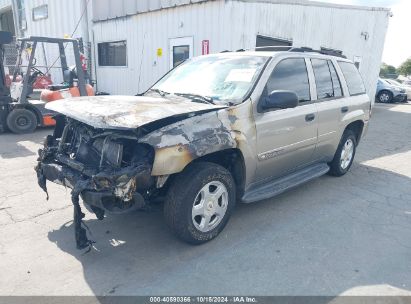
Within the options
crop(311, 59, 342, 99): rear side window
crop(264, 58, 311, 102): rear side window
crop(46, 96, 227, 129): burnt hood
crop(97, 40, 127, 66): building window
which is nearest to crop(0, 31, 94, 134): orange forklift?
crop(97, 40, 127, 66): building window

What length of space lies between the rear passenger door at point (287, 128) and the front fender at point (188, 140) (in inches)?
21.0

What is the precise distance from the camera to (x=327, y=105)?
4797 mm

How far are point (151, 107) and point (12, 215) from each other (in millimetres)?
2243

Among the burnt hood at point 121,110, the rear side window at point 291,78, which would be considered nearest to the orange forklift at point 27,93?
the burnt hood at point 121,110

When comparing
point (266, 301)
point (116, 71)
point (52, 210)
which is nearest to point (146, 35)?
point (116, 71)

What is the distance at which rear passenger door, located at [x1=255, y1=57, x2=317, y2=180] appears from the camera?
152 inches

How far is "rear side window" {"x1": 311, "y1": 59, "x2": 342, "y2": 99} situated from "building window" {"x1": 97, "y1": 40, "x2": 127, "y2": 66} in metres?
9.38

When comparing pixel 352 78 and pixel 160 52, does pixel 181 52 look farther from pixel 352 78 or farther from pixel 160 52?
pixel 352 78

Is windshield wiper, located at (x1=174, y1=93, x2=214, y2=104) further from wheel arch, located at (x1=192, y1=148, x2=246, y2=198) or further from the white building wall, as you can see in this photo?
the white building wall

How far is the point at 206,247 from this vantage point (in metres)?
3.48

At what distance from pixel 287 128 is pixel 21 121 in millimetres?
7263

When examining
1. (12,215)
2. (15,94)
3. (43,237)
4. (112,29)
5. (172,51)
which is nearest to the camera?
(43,237)

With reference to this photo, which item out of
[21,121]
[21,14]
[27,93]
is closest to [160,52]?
[27,93]

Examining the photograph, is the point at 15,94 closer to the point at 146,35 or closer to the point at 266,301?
the point at 146,35
